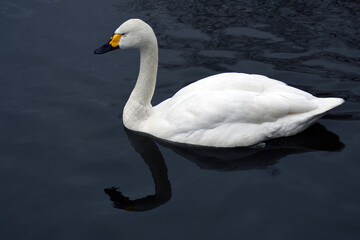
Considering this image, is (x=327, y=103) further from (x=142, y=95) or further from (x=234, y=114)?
(x=142, y=95)

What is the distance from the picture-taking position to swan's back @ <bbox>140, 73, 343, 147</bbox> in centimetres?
732

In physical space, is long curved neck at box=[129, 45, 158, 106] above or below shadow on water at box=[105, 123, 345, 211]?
above

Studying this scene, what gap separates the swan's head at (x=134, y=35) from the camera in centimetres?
782

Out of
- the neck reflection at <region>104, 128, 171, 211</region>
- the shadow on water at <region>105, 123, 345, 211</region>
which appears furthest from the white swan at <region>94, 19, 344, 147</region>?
the neck reflection at <region>104, 128, 171, 211</region>

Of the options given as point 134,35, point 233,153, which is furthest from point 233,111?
point 134,35

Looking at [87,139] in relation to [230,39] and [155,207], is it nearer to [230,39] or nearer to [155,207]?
[155,207]

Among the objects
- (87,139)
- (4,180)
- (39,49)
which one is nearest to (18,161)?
(4,180)

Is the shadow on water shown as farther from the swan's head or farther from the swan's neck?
the swan's head

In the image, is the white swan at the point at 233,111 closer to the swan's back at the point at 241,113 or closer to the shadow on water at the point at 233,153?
the swan's back at the point at 241,113

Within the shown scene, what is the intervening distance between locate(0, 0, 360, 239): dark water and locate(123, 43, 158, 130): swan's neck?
233mm

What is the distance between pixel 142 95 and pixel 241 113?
1670mm

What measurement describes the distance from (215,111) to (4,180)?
297cm

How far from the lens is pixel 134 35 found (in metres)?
7.85

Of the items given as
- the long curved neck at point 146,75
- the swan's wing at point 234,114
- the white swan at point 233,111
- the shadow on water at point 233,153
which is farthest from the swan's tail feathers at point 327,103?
the long curved neck at point 146,75
